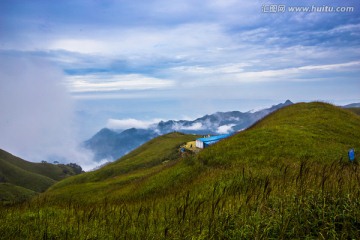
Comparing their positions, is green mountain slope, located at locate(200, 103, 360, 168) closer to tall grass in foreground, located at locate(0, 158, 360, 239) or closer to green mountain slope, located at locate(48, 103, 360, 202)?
green mountain slope, located at locate(48, 103, 360, 202)

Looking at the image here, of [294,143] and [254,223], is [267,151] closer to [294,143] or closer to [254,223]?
[294,143]

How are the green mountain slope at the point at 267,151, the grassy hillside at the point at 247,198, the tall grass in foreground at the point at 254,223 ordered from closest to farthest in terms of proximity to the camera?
the tall grass in foreground at the point at 254,223, the grassy hillside at the point at 247,198, the green mountain slope at the point at 267,151

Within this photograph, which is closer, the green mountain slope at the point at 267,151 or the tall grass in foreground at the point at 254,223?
the tall grass in foreground at the point at 254,223

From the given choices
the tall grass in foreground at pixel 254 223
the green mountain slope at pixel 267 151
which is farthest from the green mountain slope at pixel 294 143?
the tall grass in foreground at pixel 254 223

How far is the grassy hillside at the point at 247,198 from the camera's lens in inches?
272

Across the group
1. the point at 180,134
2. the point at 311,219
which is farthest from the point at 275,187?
the point at 180,134

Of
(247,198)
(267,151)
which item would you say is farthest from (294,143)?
(247,198)

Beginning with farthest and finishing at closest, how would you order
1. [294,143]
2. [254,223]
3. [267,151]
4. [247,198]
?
[294,143], [267,151], [247,198], [254,223]

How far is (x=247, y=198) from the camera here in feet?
22.4

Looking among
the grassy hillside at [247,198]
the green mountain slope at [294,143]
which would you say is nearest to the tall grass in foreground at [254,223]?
the grassy hillside at [247,198]

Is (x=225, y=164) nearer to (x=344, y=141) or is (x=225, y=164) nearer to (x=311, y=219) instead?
(x=344, y=141)

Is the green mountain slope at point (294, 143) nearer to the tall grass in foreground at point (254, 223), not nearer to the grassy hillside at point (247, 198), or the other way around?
the grassy hillside at point (247, 198)

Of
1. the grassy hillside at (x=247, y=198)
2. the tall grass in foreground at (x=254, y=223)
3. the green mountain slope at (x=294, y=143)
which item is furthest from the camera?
the green mountain slope at (x=294, y=143)

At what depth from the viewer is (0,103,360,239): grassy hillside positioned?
22.6 ft
